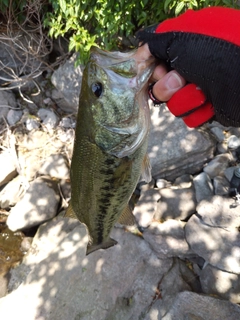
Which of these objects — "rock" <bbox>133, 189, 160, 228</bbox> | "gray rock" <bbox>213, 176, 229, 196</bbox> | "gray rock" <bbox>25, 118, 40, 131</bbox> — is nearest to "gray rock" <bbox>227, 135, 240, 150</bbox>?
"gray rock" <bbox>213, 176, 229, 196</bbox>

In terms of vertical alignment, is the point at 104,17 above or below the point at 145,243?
above

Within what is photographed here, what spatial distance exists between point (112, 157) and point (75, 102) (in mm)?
3761

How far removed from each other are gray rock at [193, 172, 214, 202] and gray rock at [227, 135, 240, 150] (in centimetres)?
61

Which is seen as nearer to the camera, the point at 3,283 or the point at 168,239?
the point at 168,239

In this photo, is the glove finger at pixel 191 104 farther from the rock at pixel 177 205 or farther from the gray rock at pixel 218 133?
the gray rock at pixel 218 133

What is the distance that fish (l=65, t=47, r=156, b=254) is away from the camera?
1802 millimetres

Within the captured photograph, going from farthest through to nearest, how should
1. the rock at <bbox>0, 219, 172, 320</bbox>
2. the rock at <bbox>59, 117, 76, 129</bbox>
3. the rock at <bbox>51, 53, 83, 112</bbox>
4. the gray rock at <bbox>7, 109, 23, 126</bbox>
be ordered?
1. the gray rock at <bbox>7, 109, 23, 126</bbox>
2. the rock at <bbox>59, 117, 76, 129</bbox>
3. the rock at <bbox>51, 53, 83, 112</bbox>
4. the rock at <bbox>0, 219, 172, 320</bbox>

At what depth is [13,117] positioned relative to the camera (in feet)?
19.7

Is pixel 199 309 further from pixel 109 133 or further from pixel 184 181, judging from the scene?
pixel 109 133

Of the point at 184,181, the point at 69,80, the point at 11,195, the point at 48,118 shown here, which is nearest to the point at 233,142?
the point at 184,181

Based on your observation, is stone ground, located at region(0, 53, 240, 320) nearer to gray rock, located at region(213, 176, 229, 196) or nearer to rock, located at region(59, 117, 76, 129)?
gray rock, located at region(213, 176, 229, 196)

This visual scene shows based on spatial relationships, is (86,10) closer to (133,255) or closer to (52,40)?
(52,40)

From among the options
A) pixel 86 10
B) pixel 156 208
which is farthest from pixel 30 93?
pixel 156 208

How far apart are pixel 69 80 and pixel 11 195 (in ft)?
7.65
